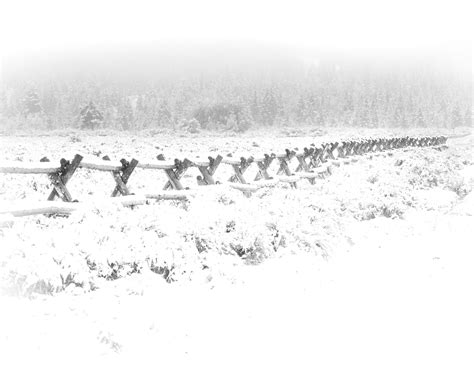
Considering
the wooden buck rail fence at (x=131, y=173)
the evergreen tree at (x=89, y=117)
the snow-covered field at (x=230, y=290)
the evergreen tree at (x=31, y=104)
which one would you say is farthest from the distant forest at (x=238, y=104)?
the snow-covered field at (x=230, y=290)

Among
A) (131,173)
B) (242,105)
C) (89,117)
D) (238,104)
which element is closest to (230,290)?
(131,173)

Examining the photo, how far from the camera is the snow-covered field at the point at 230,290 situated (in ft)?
15.4

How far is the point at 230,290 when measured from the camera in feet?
21.4

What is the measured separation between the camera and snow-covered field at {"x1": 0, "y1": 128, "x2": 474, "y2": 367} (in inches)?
185

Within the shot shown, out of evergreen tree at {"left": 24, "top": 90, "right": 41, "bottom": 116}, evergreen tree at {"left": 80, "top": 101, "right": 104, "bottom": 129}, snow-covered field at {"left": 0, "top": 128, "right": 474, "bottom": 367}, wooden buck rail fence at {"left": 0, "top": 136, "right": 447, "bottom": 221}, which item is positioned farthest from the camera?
evergreen tree at {"left": 24, "top": 90, "right": 41, "bottom": 116}

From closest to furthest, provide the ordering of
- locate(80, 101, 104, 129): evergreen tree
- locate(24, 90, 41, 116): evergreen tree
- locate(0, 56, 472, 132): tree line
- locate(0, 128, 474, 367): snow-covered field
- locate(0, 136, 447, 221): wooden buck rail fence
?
locate(0, 128, 474, 367): snow-covered field, locate(0, 136, 447, 221): wooden buck rail fence, locate(80, 101, 104, 129): evergreen tree, locate(0, 56, 472, 132): tree line, locate(24, 90, 41, 116): evergreen tree

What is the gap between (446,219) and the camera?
11250mm

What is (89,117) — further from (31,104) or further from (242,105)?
(242,105)

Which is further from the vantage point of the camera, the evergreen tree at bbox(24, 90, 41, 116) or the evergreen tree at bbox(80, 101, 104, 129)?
the evergreen tree at bbox(24, 90, 41, 116)

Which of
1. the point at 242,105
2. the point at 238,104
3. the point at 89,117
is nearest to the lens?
the point at 89,117

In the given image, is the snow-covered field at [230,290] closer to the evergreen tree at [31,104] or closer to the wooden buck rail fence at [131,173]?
the wooden buck rail fence at [131,173]

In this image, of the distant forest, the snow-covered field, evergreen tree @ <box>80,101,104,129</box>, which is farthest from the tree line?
the snow-covered field

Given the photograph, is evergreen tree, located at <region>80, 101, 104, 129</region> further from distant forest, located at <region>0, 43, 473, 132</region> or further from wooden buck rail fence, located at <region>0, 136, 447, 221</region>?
wooden buck rail fence, located at <region>0, 136, 447, 221</region>

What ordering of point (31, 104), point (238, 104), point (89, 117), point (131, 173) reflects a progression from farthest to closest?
point (31, 104)
point (238, 104)
point (89, 117)
point (131, 173)
